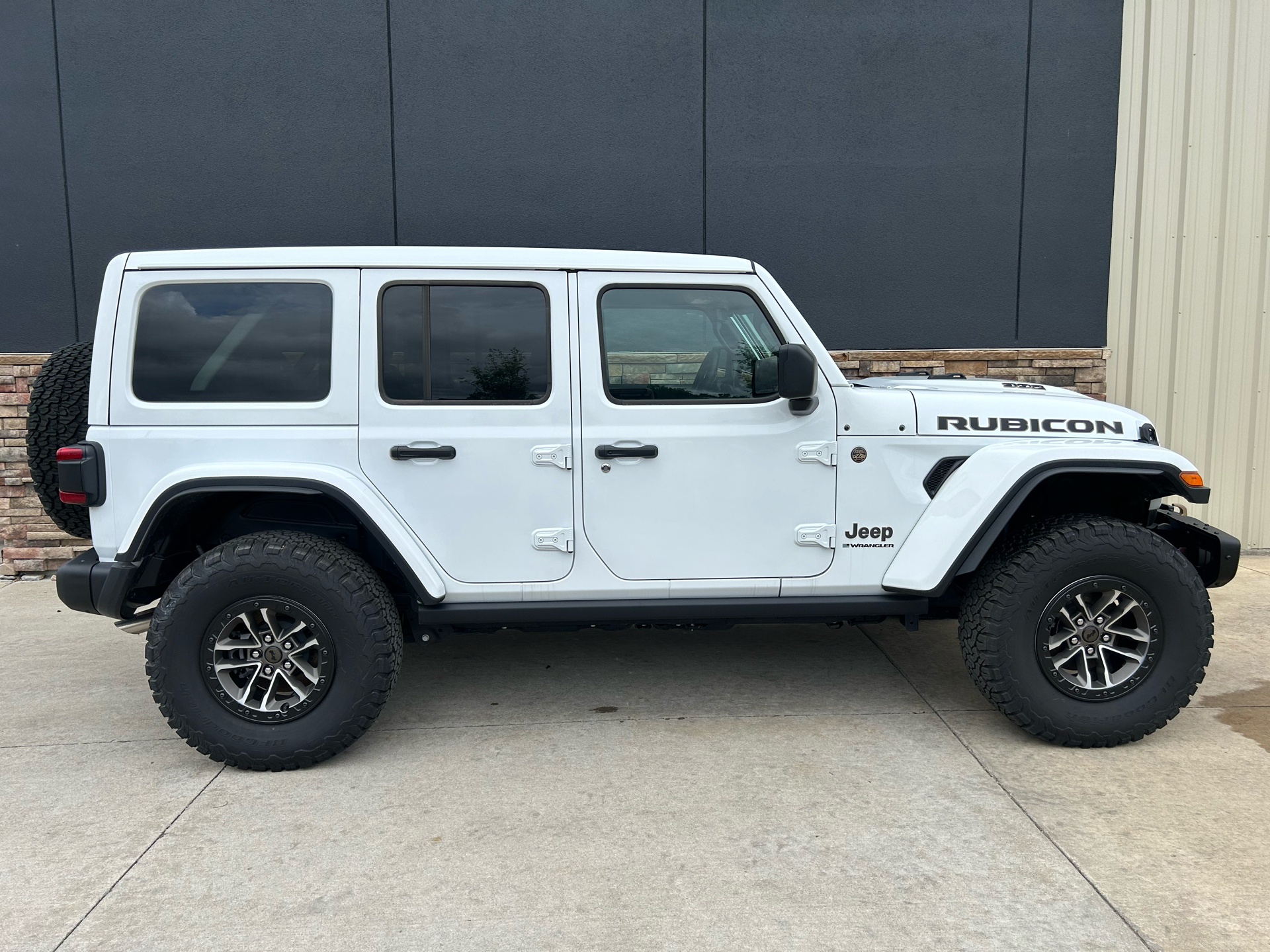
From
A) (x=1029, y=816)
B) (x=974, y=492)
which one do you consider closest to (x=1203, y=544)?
(x=974, y=492)

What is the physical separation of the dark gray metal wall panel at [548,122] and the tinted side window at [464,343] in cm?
286

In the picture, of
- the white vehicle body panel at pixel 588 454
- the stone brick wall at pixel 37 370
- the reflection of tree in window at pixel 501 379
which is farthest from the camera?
the stone brick wall at pixel 37 370

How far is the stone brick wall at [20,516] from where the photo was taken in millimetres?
6055

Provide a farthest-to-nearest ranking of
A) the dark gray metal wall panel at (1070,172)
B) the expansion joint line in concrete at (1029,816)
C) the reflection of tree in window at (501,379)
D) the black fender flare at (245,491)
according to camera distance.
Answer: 1. the dark gray metal wall panel at (1070,172)
2. the reflection of tree in window at (501,379)
3. the black fender flare at (245,491)
4. the expansion joint line in concrete at (1029,816)

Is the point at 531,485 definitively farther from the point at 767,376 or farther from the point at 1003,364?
the point at 1003,364

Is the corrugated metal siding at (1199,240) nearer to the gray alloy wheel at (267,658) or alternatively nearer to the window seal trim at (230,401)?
the window seal trim at (230,401)

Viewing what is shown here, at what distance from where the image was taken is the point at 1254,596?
5.51 meters

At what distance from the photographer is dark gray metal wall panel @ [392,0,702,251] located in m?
5.96

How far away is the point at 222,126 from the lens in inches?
235

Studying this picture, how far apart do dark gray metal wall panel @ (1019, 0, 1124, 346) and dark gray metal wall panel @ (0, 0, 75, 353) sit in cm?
696

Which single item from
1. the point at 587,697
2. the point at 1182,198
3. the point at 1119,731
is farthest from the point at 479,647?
the point at 1182,198

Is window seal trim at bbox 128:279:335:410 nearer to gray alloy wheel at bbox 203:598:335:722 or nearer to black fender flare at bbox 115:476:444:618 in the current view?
black fender flare at bbox 115:476:444:618

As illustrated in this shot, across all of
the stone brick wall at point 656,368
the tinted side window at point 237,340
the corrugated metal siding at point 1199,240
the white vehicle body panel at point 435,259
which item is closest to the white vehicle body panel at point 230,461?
the tinted side window at point 237,340

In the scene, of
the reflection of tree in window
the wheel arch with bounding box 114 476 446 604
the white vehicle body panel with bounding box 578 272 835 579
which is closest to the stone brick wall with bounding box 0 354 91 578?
the wheel arch with bounding box 114 476 446 604
